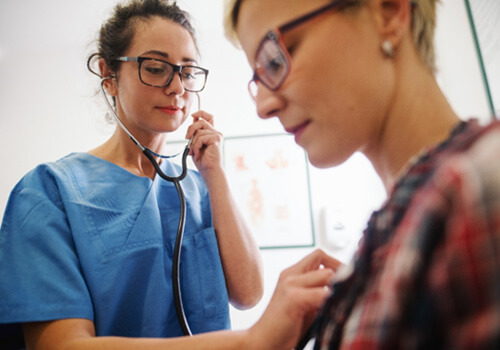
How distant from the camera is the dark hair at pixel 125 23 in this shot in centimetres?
90

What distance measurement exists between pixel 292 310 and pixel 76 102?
98.8 inches

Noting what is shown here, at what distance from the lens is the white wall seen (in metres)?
2.03

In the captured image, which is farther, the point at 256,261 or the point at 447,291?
the point at 256,261

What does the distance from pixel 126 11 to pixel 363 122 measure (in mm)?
862

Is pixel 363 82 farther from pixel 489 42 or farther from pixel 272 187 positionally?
pixel 272 187

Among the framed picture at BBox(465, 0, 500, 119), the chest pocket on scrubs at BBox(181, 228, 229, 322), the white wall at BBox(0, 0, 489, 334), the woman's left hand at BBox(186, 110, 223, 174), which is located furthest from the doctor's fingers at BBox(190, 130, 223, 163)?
the white wall at BBox(0, 0, 489, 334)

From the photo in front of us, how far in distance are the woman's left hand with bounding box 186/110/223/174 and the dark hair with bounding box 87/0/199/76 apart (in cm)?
30

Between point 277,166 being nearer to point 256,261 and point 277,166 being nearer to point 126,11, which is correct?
point 256,261

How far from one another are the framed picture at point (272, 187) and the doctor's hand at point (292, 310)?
1.51 m

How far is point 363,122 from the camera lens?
1.52ft

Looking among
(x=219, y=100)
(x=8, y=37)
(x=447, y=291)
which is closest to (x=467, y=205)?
(x=447, y=291)

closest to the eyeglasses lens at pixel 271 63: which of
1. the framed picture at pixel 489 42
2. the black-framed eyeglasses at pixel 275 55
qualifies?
the black-framed eyeglasses at pixel 275 55

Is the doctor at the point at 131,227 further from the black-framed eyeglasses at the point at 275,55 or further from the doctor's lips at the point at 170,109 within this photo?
the black-framed eyeglasses at the point at 275,55

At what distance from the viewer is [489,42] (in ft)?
3.32
